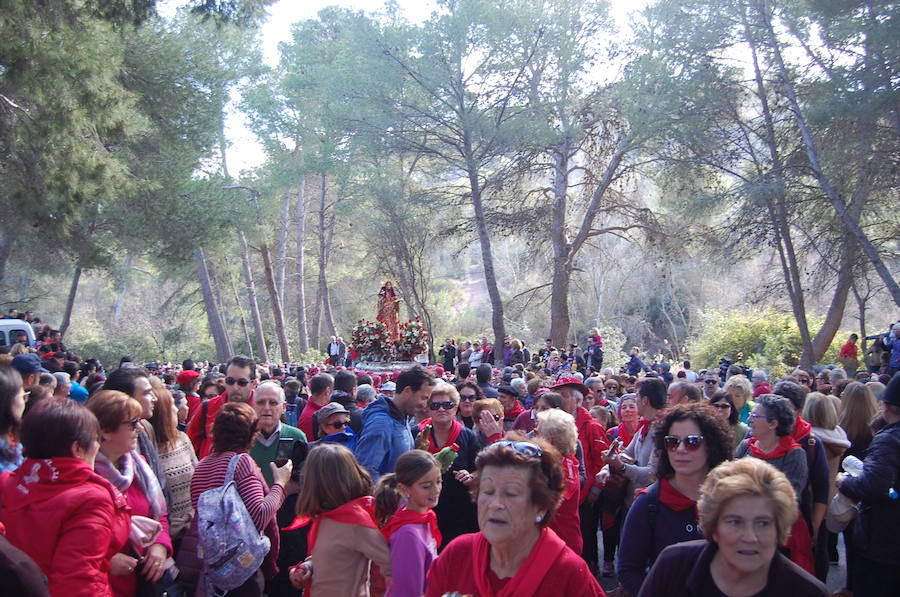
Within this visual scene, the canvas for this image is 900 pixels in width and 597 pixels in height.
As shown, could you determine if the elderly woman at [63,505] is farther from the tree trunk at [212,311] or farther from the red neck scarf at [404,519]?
the tree trunk at [212,311]

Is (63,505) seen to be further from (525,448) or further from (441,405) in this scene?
(441,405)

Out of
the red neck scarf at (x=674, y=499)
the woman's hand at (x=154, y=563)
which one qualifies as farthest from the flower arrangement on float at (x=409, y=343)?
the red neck scarf at (x=674, y=499)

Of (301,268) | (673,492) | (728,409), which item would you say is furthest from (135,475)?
(301,268)

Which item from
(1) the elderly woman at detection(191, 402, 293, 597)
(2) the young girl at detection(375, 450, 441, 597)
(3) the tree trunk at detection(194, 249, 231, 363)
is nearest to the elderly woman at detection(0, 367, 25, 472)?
(1) the elderly woman at detection(191, 402, 293, 597)

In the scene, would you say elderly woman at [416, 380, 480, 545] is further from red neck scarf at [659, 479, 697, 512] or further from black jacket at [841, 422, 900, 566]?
black jacket at [841, 422, 900, 566]

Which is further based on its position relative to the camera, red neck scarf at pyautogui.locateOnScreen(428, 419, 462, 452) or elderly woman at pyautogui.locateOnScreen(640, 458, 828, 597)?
red neck scarf at pyautogui.locateOnScreen(428, 419, 462, 452)

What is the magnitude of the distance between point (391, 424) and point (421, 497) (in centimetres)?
116

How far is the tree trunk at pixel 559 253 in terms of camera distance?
22422 millimetres

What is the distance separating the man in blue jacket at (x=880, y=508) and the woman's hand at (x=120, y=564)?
141 inches

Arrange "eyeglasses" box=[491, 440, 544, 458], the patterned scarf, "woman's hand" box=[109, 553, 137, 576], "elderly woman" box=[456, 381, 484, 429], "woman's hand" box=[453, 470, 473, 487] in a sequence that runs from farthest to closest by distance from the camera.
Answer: "elderly woman" box=[456, 381, 484, 429] < "woman's hand" box=[453, 470, 473, 487] < the patterned scarf < "woman's hand" box=[109, 553, 137, 576] < "eyeglasses" box=[491, 440, 544, 458]

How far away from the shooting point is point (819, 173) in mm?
14438

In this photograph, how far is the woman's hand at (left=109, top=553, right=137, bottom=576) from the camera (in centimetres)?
293

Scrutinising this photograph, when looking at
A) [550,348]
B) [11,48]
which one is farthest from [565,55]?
[11,48]

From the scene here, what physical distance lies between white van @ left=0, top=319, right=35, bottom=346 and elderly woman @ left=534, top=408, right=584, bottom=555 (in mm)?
16106
